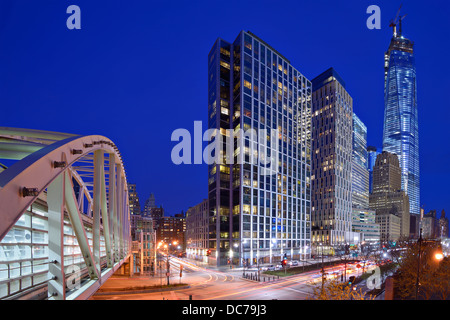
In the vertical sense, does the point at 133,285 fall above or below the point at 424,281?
below

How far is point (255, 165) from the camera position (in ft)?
267

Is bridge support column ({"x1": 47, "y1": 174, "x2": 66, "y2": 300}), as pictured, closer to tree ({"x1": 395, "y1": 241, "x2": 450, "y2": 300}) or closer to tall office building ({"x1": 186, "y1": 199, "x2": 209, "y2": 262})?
tree ({"x1": 395, "y1": 241, "x2": 450, "y2": 300})

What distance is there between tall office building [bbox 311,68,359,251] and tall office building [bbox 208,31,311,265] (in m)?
32.6

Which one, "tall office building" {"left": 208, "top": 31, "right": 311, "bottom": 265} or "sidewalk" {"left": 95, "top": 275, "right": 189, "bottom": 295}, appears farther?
"tall office building" {"left": 208, "top": 31, "right": 311, "bottom": 265}

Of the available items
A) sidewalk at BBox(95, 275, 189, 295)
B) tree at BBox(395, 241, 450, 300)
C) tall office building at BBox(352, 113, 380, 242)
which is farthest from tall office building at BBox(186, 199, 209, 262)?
tall office building at BBox(352, 113, 380, 242)

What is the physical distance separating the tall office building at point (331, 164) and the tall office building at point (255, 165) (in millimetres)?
32554

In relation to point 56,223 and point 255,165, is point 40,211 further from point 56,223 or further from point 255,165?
point 255,165

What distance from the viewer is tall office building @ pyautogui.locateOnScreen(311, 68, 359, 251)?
127 metres

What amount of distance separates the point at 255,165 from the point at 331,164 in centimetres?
6155

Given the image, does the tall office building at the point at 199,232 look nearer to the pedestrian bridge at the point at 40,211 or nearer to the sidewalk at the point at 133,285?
the sidewalk at the point at 133,285

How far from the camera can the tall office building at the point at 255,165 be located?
7819cm

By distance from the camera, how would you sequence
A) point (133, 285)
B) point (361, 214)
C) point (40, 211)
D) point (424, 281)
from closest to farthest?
point (40, 211), point (424, 281), point (133, 285), point (361, 214)

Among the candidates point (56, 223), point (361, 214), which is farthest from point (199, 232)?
point (361, 214)
